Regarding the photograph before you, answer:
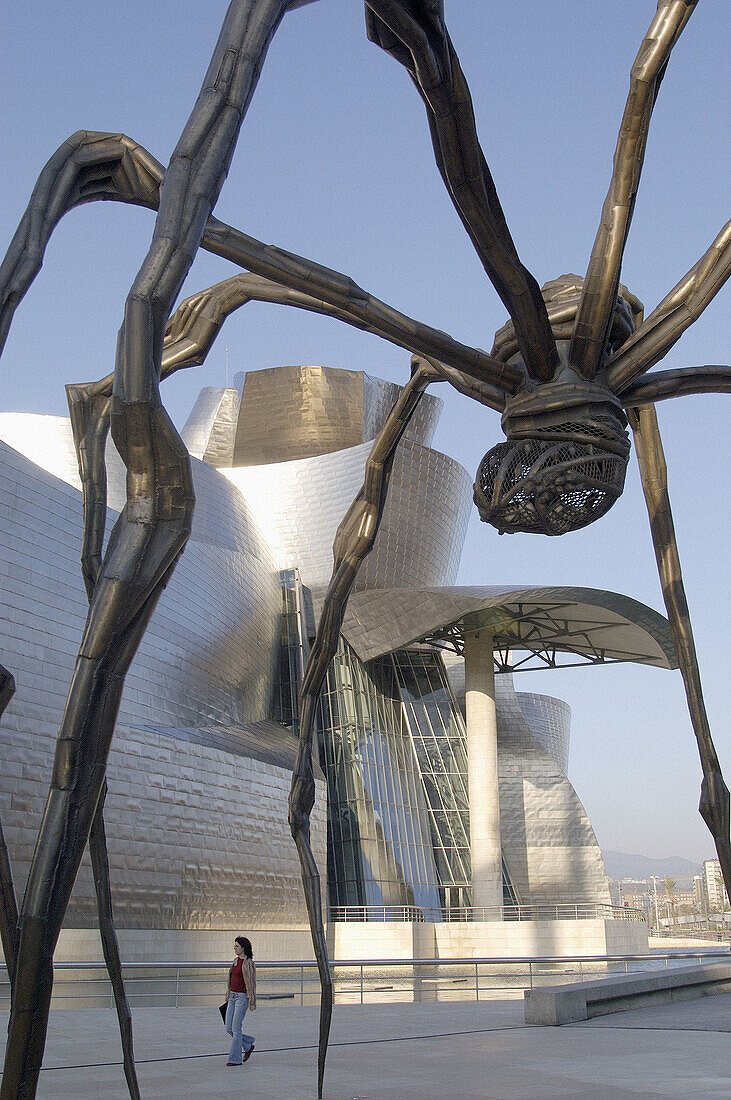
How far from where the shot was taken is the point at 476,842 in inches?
1208

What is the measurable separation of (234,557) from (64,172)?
2759cm

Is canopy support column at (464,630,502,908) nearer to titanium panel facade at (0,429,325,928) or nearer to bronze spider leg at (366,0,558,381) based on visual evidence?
titanium panel facade at (0,429,325,928)

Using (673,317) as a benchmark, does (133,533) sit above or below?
below

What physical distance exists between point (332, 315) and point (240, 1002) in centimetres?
549

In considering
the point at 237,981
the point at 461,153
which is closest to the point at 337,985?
the point at 237,981

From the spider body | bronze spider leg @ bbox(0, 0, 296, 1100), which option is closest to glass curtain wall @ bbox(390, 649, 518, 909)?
the spider body

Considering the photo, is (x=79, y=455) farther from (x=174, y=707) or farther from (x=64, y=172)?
(x=174, y=707)

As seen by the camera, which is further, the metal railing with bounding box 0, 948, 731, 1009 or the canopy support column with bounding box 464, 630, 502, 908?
the canopy support column with bounding box 464, 630, 502, 908

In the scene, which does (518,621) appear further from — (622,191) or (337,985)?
(622,191)

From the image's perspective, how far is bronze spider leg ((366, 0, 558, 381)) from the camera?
313 centimetres

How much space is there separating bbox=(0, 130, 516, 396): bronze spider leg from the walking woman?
5.04m

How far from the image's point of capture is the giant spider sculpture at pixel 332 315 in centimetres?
225

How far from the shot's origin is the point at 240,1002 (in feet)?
25.4

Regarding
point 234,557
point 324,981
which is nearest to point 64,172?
point 324,981
